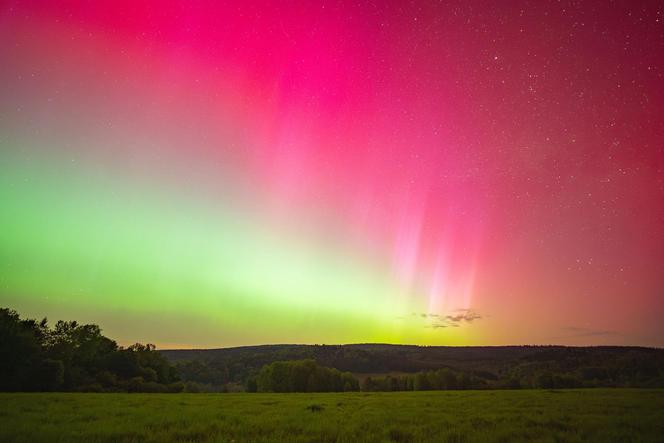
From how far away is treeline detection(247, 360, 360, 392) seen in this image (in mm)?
82125

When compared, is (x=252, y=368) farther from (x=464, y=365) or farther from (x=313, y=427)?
(x=313, y=427)

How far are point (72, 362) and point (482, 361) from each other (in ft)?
497

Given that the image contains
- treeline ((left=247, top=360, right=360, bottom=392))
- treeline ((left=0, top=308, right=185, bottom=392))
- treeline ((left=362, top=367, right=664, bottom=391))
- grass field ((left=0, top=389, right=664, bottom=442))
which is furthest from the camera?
treeline ((left=247, top=360, right=360, bottom=392))

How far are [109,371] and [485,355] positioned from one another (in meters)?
159

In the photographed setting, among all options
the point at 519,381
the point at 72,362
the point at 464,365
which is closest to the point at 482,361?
the point at 464,365

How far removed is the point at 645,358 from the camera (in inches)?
4210

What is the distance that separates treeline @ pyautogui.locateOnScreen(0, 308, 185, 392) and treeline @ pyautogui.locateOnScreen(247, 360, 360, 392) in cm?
1907

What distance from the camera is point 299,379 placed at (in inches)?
3263

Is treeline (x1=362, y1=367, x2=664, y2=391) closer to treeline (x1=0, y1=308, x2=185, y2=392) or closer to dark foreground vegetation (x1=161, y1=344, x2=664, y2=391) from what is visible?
dark foreground vegetation (x1=161, y1=344, x2=664, y2=391)

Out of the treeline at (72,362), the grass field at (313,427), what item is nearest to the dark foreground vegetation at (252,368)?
the treeline at (72,362)

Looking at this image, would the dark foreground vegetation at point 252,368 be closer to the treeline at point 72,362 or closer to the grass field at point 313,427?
the treeline at point 72,362

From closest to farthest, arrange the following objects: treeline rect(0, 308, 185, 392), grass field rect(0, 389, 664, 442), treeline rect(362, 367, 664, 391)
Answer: grass field rect(0, 389, 664, 442)
treeline rect(0, 308, 185, 392)
treeline rect(362, 367, 664, 391)

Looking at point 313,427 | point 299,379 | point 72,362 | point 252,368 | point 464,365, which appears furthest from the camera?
point 464,365

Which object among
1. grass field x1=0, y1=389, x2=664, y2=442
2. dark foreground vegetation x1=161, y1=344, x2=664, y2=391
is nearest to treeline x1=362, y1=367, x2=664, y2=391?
dark foreground vegetation x1=161, y1=344, x2=664, y2=391
